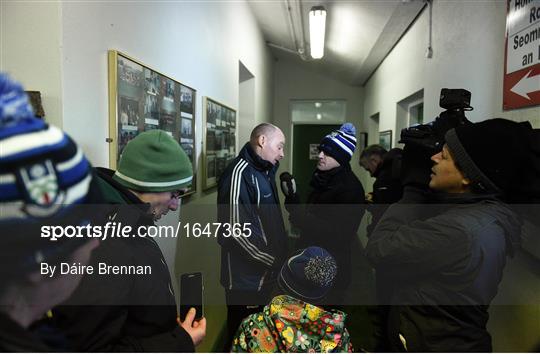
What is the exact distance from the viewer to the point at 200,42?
1.83 meters

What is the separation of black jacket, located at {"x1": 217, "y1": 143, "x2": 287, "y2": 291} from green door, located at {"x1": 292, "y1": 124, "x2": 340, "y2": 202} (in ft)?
13.7

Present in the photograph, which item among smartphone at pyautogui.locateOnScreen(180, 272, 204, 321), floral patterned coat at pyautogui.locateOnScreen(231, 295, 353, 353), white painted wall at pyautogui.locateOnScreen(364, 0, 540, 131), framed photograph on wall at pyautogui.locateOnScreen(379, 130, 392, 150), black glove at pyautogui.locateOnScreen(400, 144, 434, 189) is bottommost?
floral patterned coat at pyautogui.locateOnScreen(231, 295, 353, 353)

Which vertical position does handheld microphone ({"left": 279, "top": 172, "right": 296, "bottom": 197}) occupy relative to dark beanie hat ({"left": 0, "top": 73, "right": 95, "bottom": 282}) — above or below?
below

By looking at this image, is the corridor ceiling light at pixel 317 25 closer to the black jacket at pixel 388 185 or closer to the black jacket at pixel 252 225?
the black jacket at pixel 388 185

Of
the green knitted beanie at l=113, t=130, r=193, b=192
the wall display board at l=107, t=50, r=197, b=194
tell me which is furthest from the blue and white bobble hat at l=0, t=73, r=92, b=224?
the wall display board at l=107, t=50, r=197, b=194

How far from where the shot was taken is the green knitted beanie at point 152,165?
0.62 meters

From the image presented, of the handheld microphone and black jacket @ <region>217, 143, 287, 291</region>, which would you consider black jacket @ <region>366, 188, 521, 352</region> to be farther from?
the handheld microphone

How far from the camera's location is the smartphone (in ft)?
2.27

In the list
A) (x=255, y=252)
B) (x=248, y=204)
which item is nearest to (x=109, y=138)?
(x=248, y=204)

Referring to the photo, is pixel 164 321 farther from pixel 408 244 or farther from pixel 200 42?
pixel 200 42

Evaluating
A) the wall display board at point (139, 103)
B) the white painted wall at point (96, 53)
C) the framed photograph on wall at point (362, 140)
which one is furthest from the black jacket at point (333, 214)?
the framed photograph on wall at point (362, 140)

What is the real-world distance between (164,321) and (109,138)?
66cm

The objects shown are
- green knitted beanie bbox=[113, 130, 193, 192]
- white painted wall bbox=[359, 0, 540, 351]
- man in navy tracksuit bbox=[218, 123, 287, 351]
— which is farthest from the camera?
man in navy tracksuit bbox=[218, 123, 287, 351]

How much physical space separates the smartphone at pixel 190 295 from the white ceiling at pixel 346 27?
2.13 metres
